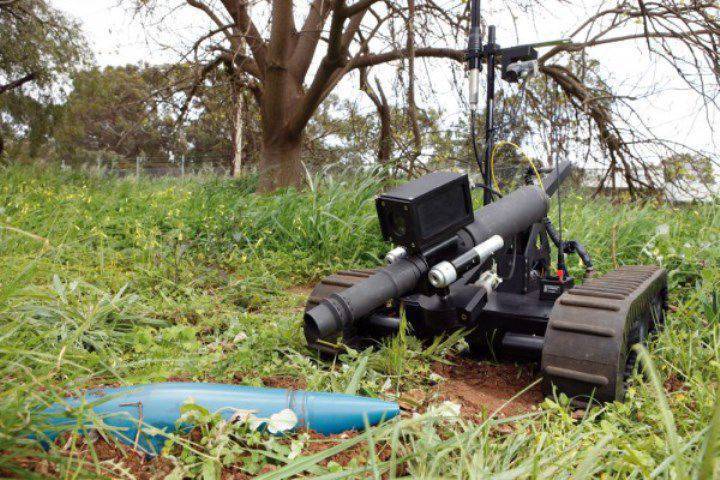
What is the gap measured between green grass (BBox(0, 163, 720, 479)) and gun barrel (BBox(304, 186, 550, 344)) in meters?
0.24

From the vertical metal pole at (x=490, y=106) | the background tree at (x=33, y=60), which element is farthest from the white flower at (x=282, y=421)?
the background tree at (x=33, y=60)

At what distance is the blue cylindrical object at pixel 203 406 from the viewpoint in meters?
1.65

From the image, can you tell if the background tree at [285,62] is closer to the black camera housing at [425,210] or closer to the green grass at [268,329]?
the green grass at [268,329]

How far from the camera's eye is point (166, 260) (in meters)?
4.53

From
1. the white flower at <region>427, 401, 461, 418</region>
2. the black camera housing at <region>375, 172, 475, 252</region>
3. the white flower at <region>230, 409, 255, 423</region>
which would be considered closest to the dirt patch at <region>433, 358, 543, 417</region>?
the white flower at <region>427, 401, 461, 418</region>

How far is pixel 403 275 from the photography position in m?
2.48

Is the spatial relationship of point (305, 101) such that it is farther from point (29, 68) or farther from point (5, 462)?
point (29, 68)

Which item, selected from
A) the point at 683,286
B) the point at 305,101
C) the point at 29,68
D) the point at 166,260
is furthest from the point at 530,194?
the point at 29,68

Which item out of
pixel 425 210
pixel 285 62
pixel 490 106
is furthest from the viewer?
pixel 285 62

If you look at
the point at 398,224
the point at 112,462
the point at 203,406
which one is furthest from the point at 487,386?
the point at 112,462

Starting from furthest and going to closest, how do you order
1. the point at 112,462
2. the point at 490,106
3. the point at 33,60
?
the point at 33,60 → the point at 490,106 → the point at 112,462

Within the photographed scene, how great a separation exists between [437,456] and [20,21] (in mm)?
13351

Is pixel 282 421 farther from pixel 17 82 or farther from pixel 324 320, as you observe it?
pixel 17 82

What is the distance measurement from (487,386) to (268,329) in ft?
3.91
